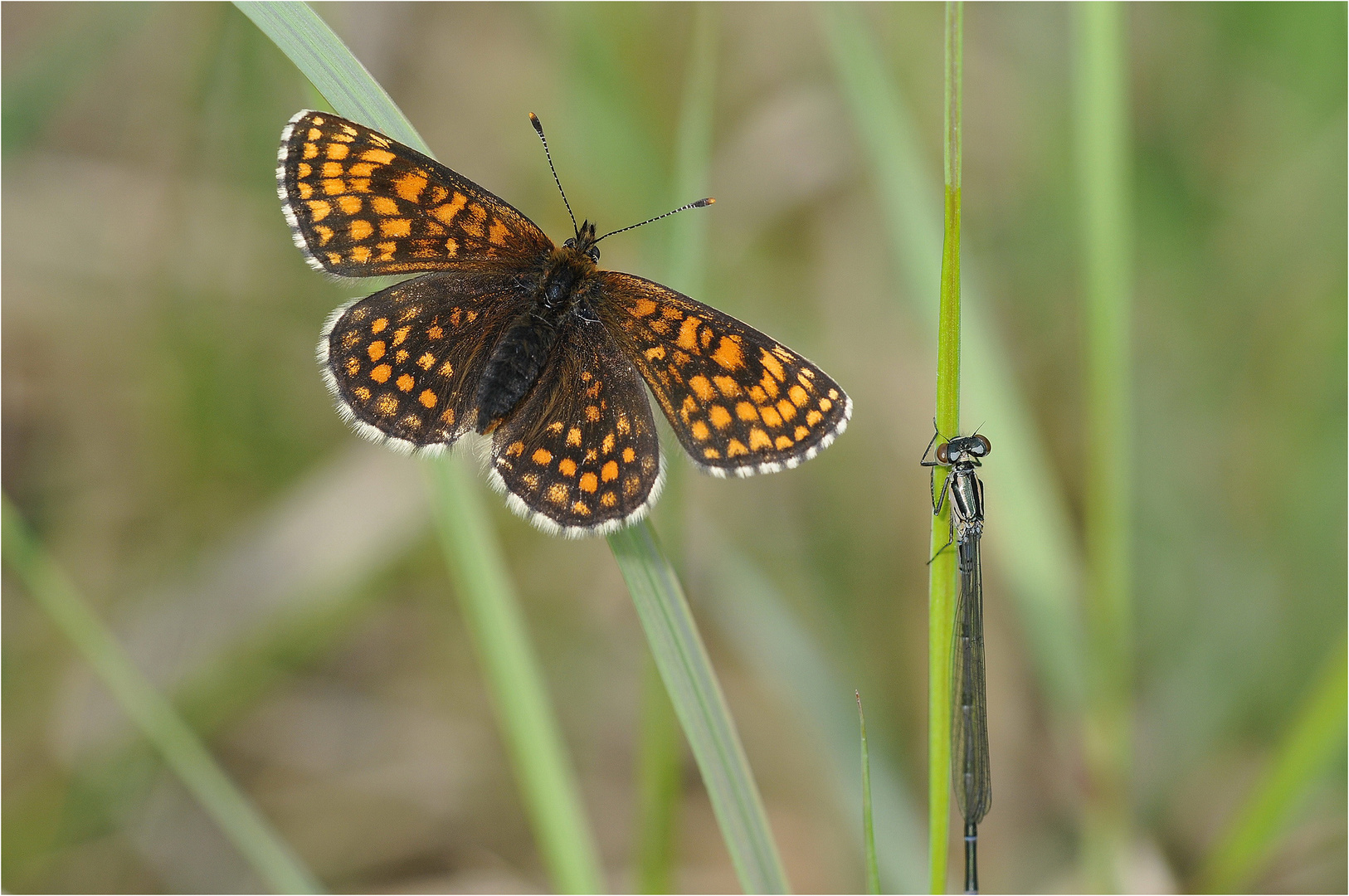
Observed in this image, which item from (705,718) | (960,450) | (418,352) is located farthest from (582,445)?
(960,450)

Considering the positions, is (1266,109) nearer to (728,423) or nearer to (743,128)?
(743,128)

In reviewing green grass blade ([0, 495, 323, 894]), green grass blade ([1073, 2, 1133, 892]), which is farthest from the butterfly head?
green grass blade ([0, 495, 323, 894])

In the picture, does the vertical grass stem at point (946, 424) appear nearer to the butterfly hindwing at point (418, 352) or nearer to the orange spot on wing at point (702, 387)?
the orange spot on wing at point (702, 387)

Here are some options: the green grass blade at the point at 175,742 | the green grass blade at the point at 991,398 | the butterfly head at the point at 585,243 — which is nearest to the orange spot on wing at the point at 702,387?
the butterfly head at the point at 585,243

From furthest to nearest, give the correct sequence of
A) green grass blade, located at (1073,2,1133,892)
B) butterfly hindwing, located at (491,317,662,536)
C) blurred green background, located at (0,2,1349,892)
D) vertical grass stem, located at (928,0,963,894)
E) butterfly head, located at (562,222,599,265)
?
blurred green background, located at (0,2,1349,892) < butterfly head, located at (562,222,599,265) < green grass blade, located at (1073,2,1133,892) < butterfly hindwing, located at (491,317,662,536) < vertical grass stem, located at (928,0,963,894)

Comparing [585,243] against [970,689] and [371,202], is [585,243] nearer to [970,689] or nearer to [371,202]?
[371,202]

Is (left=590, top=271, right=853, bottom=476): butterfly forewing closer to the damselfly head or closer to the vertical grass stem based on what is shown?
the damselfly head

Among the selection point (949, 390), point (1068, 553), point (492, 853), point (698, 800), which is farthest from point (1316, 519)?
point (492, 853)
